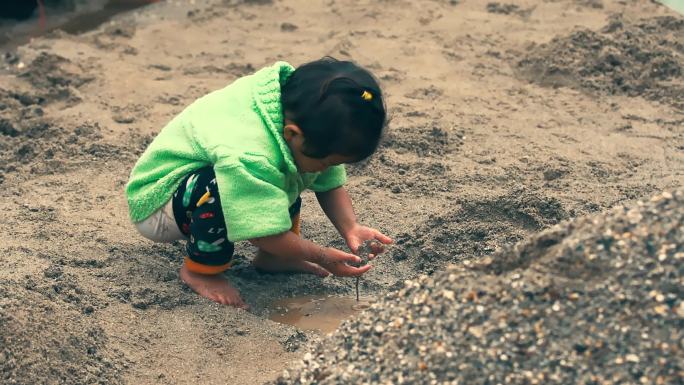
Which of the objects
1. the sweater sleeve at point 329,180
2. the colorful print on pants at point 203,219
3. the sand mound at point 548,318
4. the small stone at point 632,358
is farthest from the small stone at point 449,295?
the sweater sleeve at point 329,180

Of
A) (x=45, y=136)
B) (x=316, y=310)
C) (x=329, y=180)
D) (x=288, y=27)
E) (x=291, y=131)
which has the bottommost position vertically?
(x=288, y=27)

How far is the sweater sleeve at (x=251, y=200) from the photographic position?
3.07m

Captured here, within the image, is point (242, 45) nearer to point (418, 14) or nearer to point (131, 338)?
point (418, 14)

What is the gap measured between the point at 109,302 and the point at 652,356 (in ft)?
5.51

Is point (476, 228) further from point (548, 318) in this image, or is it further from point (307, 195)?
point (548, 318)

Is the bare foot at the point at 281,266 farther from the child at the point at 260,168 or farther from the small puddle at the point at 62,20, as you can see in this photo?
the small puddle at the point at 62,20

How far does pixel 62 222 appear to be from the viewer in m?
3.68

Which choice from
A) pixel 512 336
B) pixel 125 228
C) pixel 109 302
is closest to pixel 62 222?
pixel 125 228

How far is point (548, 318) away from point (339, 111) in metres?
0.99

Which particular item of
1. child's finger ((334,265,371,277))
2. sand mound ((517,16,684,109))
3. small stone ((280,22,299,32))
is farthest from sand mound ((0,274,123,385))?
small stone ((280,22,299,32))

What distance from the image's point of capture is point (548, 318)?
2.33 m

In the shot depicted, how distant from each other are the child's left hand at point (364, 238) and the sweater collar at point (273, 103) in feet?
1.14

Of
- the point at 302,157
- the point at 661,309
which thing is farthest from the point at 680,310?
the point at 302,157

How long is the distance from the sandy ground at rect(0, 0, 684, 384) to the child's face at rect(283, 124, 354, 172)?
1.59ft
